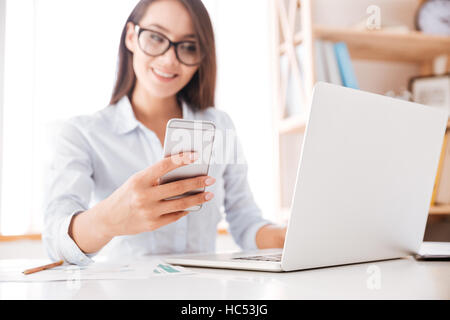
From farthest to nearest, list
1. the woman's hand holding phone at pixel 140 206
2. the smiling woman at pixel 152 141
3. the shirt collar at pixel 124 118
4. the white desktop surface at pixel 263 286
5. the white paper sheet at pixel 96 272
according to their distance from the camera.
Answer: the shirt collar at pixel 124 118, the smiling woman at pixel 152 141, the woman's hand holding phone at pixel 140 206, the white paper sheet at pixel 96 272, the white desktop surface at pixel 263 286

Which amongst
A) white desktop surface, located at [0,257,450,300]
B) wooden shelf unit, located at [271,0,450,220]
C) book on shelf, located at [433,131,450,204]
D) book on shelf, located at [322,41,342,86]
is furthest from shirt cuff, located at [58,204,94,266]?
book on shelf, located at [433,131,450,204]

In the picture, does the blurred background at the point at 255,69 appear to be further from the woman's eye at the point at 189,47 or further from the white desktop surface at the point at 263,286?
the white desktop surface at the point at 263,286

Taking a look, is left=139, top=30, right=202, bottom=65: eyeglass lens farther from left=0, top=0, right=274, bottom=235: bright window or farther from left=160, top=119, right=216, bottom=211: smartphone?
left=160, top=119, right=216, bottom=211: smartphone

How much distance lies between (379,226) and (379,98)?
202 mm

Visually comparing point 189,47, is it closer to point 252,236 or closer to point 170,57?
point 170,57

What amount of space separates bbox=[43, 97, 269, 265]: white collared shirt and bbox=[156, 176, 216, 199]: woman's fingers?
0.31m

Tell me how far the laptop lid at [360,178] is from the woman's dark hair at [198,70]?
73 cm

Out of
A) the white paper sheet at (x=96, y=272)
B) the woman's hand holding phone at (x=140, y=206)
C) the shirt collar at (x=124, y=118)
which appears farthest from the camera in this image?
the shirt collar at (x=124, y=118)

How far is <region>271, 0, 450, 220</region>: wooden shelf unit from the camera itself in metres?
1.59

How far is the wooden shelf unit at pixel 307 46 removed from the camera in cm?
159

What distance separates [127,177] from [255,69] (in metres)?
0.90

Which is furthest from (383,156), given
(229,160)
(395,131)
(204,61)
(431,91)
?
(431,91)

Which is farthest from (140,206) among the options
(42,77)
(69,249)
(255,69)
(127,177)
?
(255,69)

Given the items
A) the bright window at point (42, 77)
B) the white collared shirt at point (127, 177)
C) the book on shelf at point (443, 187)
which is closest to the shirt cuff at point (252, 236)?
the white collared shirt at point (127, 177)
